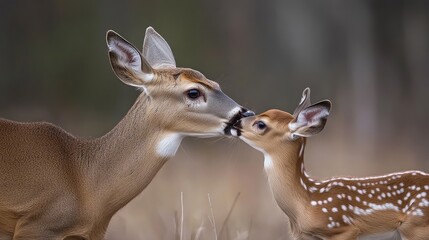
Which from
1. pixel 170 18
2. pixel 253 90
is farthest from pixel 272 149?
pixel 170 18

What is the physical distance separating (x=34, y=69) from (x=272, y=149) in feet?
18.5

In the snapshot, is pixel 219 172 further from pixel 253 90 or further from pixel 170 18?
pixel 170 18

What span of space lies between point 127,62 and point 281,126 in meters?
0.89

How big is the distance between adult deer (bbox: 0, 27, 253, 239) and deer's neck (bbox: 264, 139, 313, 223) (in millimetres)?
397

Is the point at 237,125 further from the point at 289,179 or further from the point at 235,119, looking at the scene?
the point at 289,179

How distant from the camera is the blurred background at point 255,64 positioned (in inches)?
420

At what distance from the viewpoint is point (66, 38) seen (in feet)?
40.3

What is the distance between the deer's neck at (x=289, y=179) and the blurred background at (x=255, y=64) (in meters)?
3.01

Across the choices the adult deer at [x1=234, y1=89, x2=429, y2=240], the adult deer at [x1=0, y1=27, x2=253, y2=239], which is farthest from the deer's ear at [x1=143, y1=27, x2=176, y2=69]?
the adult deer at [x1=234, y1=89, x2=429, y2=240]

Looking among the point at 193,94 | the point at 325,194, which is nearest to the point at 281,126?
the point at 325,194

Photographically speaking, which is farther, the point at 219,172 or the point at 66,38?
the point at 66,38

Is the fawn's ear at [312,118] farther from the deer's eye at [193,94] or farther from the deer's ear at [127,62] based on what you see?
the deer's ear at [127,62]

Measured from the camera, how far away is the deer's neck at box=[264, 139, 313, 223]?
6801mm

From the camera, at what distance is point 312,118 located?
679cm
